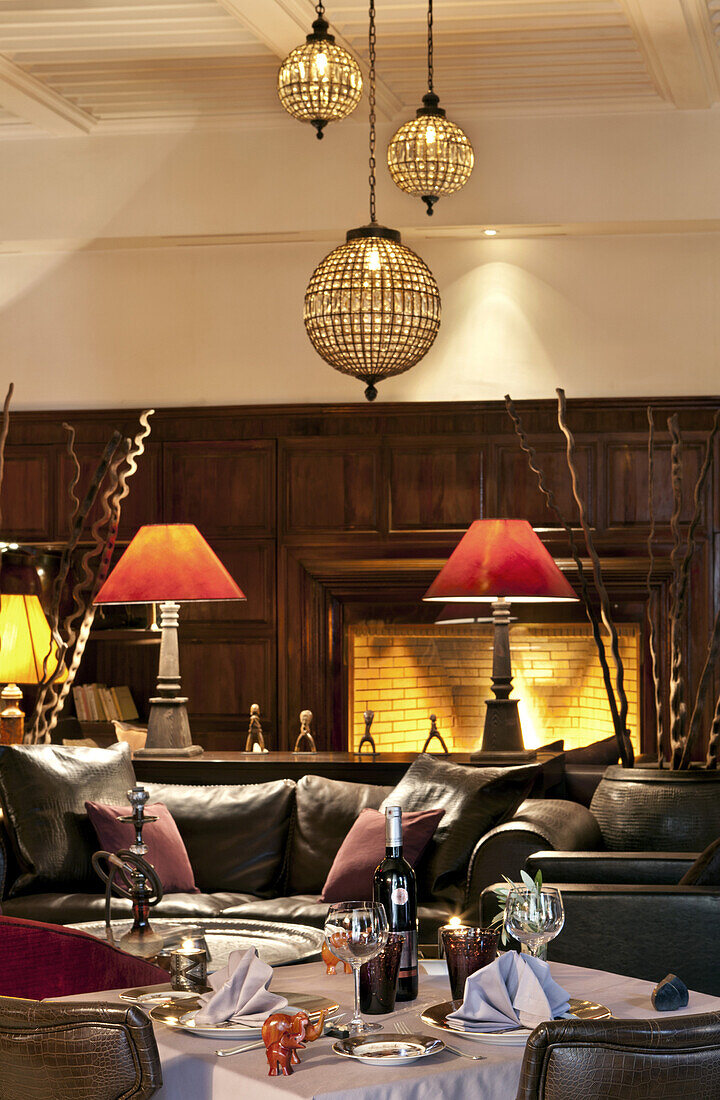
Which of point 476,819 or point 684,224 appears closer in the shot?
point 476,819

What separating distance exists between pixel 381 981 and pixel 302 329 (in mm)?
5569

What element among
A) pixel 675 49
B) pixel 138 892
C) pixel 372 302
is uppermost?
pixel 675 49

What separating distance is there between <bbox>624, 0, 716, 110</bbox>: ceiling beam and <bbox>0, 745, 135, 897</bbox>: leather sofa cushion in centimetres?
373

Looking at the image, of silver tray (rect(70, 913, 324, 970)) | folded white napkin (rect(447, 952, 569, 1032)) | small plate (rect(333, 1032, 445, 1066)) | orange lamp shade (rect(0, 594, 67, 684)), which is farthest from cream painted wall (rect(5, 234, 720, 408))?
small plate (rect(333, 1032, 445, 1066))

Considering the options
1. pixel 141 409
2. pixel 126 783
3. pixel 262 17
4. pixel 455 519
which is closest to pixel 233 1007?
pixel 126 783

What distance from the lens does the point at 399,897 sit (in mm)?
2166

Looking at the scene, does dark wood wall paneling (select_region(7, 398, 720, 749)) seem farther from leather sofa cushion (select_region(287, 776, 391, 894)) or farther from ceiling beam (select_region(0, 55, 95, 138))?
leather sofa cushion (select_region(287, 776, 391, 894))

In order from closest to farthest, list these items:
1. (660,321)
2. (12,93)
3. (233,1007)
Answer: (233,1007) → (12,93) → (660,321)

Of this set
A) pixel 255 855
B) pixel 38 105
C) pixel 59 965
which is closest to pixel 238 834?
pixel 255 855

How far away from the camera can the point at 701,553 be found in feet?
22.4

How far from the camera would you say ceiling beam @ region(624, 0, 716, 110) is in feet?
18.0

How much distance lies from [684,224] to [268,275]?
7.23ft

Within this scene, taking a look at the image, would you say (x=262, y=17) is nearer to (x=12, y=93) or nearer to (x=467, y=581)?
(x=12, y=93)

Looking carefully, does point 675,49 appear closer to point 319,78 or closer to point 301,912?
point 319,78
